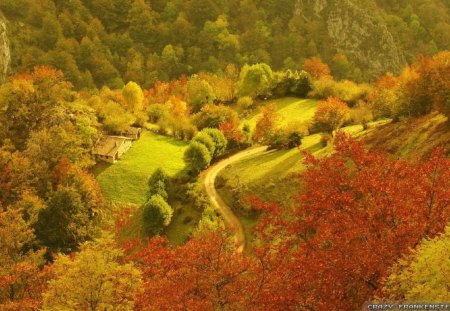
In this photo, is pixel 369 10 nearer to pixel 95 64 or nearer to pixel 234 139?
pixel 95 64

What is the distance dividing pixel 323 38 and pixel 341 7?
12.1 meters

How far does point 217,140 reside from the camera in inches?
2219

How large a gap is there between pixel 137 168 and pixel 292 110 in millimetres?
28237

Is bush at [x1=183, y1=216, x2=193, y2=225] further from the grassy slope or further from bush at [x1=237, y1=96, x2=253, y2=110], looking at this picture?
bush at [x1=237, y1=96, x2=253, y2=110]

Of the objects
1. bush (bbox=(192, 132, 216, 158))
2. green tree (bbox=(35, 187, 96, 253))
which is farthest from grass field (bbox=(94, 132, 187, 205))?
green tree (bbox=(35, 187, 96, 253))

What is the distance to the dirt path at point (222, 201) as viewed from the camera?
44.4 metres

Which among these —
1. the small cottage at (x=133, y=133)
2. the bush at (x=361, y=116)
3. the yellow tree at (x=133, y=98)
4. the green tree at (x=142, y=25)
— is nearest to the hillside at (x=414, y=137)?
the bush at (x=361, y=116)

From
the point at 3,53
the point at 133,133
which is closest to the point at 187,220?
the point at 133,133

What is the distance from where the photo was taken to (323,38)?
146000mm

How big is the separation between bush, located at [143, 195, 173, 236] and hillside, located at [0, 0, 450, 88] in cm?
7998

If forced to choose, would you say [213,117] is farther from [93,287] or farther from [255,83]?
[93,287]

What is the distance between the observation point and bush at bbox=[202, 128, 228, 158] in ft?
185

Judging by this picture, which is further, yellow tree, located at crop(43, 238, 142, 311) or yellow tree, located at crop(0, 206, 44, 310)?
yellow tree, located at crop(0, 206, 44, 310)

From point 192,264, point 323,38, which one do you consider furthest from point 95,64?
point 192,264
